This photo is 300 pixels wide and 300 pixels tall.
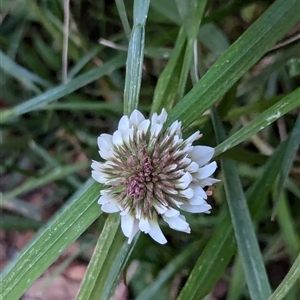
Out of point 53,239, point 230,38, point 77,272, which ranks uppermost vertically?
point 230,38

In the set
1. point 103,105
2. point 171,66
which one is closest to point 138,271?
point 103,105

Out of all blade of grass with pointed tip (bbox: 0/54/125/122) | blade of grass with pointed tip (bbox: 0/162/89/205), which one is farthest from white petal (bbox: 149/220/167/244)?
blade of grass with pointed tip (bbox: 0/162/89/205)

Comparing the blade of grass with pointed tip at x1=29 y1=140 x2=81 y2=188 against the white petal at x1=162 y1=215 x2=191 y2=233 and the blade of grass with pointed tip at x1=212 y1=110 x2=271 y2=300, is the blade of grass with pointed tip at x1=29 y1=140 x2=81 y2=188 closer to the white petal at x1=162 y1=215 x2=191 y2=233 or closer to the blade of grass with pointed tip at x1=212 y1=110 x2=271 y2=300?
the blade of grass with pointed tip at x1=212 y1=110 x2=271 y2=300

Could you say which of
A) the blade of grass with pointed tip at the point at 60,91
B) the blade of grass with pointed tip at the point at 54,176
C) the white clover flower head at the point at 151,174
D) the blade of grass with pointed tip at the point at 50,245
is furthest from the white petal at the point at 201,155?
the blade of grass with pointed tip at the point at 54,176

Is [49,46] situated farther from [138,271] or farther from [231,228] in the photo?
[231,228]

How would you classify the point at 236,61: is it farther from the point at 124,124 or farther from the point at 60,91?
the point at 60,91
